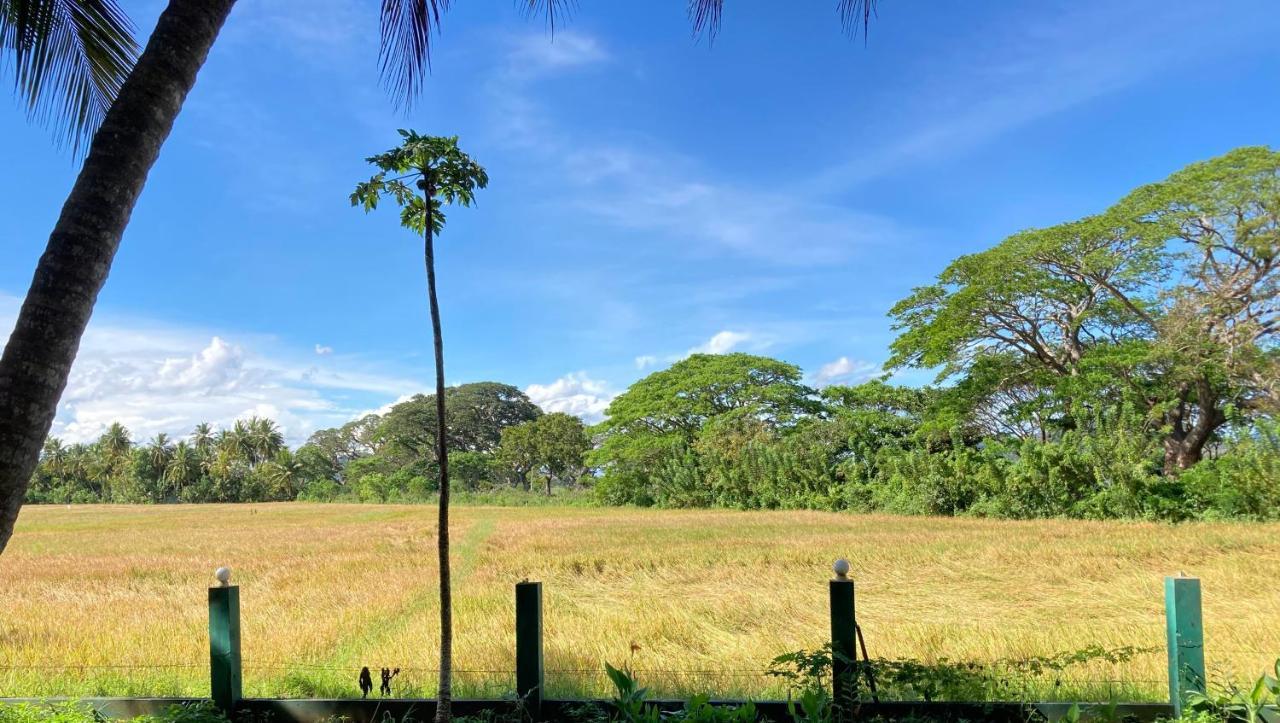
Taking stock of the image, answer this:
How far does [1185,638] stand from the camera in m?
2.97

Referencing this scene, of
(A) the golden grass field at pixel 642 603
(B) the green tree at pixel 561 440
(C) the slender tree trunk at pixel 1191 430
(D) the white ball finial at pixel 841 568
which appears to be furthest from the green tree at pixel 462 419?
(D) the white ball finial at pixel 841 568

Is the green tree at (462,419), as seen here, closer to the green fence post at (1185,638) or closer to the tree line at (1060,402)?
the tree line at (1060,402)

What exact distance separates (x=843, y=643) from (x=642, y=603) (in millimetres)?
4522

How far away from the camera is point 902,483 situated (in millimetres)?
20344

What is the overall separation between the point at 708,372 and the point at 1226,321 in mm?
17637

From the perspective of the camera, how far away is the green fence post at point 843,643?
296 centimetres

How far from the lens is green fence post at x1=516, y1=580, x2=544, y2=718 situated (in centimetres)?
307


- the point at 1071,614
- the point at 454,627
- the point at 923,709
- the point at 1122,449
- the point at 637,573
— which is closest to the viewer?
the point at 923,709

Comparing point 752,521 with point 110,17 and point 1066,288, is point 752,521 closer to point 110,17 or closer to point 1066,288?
point 1066,288

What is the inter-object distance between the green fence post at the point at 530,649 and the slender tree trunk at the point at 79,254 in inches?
66.7

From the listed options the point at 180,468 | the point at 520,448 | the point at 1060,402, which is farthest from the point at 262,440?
the point at 1060,402

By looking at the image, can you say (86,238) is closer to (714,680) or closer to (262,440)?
(714,680)

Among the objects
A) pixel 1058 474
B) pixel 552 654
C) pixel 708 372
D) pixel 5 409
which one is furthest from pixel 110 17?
pixel 708 372

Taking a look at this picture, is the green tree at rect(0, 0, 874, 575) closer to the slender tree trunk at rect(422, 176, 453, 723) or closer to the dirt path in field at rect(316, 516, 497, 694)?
the slender tree trunk at rect(422, 176, 453, 723)
